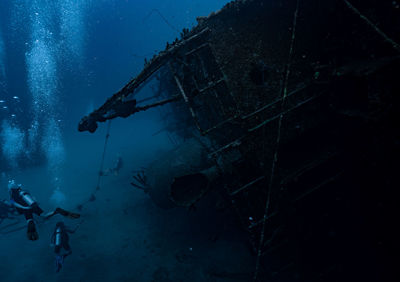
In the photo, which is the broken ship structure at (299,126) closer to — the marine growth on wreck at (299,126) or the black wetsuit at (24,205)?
the marine growth on wreck at (299,126)

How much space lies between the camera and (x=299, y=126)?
500 cm

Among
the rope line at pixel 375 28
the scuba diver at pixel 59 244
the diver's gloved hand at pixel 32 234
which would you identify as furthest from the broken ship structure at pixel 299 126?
the scuba diver at pixel 59 244

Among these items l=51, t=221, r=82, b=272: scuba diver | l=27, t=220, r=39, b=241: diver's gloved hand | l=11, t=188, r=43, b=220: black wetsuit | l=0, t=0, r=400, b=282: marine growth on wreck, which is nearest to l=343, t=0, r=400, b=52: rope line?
l=0, t=0, r=400, b=282: marine growth on wreck

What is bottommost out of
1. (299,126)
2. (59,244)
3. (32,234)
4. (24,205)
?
(299,126)

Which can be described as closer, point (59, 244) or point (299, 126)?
point (299, 126)

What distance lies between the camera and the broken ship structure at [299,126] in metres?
4.23

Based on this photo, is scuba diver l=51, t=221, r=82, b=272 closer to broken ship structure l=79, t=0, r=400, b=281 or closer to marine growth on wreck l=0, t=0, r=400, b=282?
marine growth on wreck l=0, t=0, r=400, b=282

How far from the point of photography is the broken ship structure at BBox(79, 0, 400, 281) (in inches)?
167

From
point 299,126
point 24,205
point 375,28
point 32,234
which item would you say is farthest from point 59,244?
point 375,28

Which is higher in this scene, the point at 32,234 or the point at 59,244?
the point at 32,234

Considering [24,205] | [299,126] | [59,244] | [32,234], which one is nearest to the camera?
[299,126]

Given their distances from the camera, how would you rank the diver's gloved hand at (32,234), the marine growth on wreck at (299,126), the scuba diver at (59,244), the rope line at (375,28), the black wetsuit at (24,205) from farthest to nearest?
the scuba diver at (59,244), the black wetsuit at (24,205), the diver's gloved hand at (32,234), the marine growth on wreck at (299,126), the rope line at (375,28)

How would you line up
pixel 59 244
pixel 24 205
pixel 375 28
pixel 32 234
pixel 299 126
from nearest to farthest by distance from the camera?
pixel 375 28, pixel 299 126, pixel 32 234, pixel 24 205, pixel 59 244

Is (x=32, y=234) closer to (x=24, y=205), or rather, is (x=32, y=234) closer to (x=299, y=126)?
(x=24, y=205)
